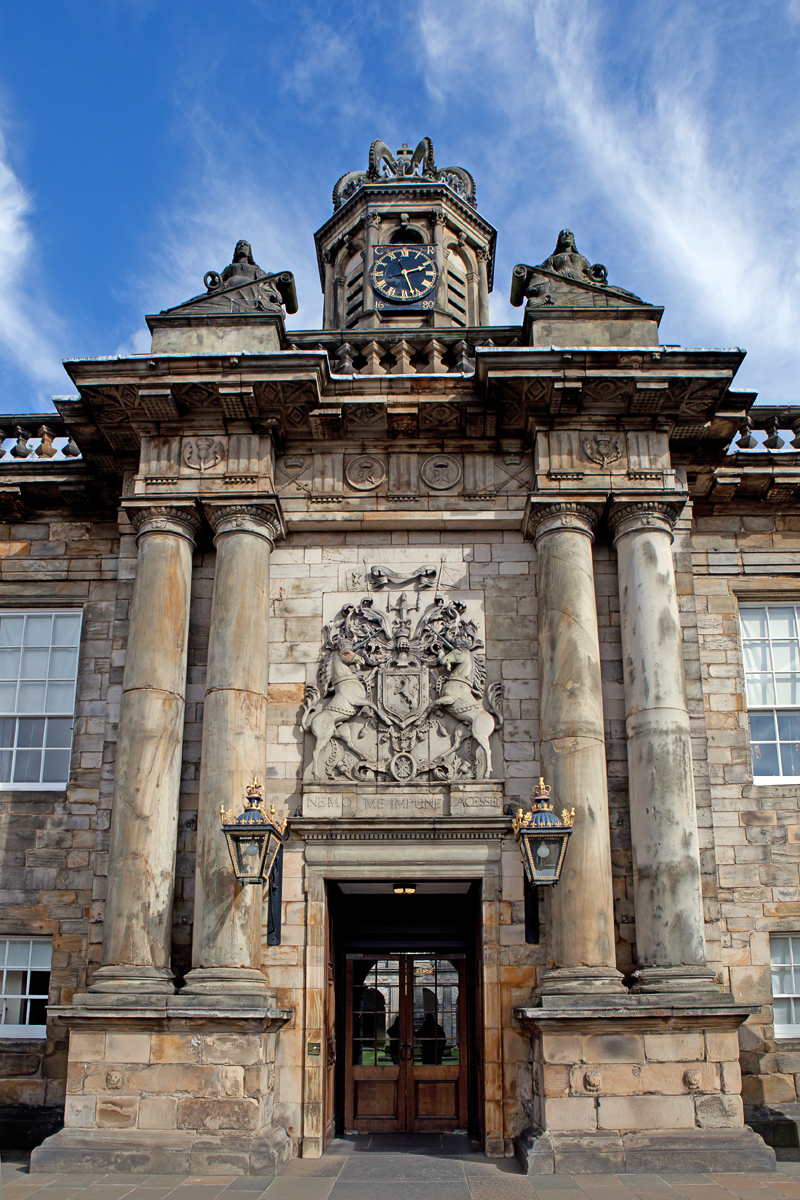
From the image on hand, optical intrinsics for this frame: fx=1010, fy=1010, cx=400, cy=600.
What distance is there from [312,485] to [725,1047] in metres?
7.59

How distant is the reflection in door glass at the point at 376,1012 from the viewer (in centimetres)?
1220

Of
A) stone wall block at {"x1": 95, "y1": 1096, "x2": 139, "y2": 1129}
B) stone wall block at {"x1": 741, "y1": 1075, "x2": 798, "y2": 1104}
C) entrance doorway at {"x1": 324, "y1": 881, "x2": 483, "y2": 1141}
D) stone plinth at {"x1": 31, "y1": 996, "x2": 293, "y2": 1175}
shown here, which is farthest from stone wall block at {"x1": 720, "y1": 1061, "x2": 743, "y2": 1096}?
stone wall block at {"x1": 95, "y1": 1096, "x2": 139, "y2": 1129}

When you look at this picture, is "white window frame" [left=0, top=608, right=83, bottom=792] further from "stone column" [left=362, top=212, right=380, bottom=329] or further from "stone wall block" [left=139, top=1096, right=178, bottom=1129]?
"stone column" [left=362, top=212, right=380, bottom=329]

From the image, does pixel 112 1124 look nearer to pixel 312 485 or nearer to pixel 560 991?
pixel 560 991

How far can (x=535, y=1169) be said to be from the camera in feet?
29.9

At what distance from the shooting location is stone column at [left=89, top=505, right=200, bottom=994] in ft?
33.9

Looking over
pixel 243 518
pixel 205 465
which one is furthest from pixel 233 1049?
pixel 205 465

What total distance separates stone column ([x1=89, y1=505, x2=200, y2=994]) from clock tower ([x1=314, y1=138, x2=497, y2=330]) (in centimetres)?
668

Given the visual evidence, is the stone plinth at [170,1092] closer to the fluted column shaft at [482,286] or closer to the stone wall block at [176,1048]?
the stone wall block at [176,1048]

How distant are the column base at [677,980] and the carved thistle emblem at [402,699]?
2639mm

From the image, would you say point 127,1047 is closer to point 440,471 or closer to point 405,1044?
point 405,1044

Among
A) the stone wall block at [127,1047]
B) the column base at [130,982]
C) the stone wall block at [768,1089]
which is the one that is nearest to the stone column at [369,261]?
the column base at [130,982]

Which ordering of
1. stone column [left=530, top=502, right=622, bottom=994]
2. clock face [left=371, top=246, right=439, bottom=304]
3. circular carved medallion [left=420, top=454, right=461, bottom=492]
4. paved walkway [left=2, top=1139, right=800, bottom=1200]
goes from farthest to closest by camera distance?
clock face [left=371, top=246, right=439, bottom=304] → circular carved medallion [left=420, top=454, right=461, bottom=492] → stone column [left=530, top=502, right=622, bottom=994] → paved walkway [left=2, top=1139, right=800, bottom=1200]

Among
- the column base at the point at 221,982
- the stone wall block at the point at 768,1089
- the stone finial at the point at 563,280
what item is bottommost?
the stone wall block at the point at 768,1089
